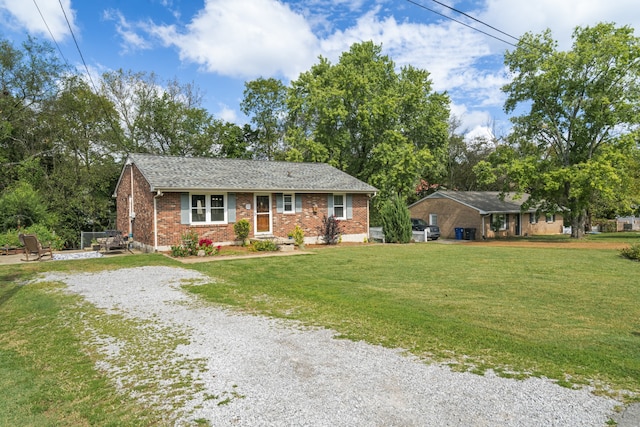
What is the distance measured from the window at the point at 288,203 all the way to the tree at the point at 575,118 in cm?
1645

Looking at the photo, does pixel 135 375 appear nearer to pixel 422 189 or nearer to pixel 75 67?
pixel 75 67

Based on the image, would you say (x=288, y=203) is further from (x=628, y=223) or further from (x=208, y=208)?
(x=628, y=223)

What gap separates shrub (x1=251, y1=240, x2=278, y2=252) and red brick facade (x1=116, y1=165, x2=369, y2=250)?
5.03ft

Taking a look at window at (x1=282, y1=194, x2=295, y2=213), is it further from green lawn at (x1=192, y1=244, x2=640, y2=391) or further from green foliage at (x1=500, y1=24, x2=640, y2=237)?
green foliage at (x1=500, y1=24, x2=640, y2=237)

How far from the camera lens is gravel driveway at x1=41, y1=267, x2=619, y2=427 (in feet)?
11.5

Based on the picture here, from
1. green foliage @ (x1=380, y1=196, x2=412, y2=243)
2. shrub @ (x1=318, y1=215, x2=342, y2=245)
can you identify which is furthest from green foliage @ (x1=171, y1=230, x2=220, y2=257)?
green foliage @ (x1=380, y1=196, x2=412, y2=243)

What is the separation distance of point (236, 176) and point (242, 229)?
120 inches

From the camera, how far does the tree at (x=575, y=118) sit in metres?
25.3

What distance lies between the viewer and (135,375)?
447 cm

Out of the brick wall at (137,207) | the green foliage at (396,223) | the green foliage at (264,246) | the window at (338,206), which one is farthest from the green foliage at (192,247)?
the green foliage at (396,223)

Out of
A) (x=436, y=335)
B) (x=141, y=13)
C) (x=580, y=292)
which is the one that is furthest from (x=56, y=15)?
(x=580, y=292)

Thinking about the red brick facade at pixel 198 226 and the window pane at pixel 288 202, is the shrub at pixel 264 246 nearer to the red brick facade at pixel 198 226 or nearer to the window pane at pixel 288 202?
the red brick facade at pixel 198 226

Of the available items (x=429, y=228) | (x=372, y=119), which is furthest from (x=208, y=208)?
(x=372, y=119)

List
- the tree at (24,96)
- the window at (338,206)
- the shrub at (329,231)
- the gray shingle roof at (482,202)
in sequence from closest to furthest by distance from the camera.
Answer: the shrub at (329,231) → the window at (338,206) → the tree at (24,96) → the gray shingle roof at (482,202)
